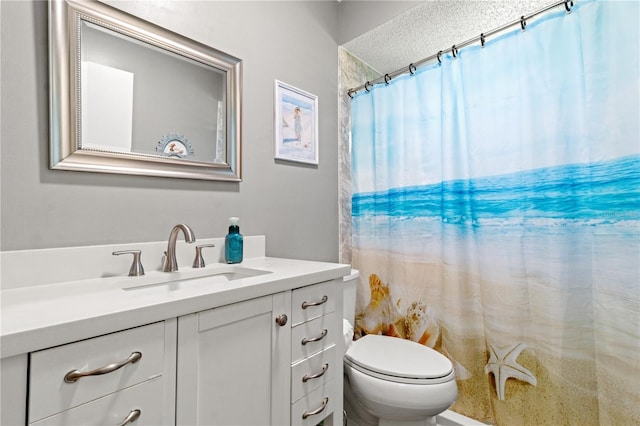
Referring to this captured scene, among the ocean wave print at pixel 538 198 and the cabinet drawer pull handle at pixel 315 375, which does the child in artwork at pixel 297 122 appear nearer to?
the ocean wave print at pixel 538 198

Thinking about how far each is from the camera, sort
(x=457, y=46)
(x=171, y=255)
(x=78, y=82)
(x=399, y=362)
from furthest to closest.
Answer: (x=457, y=46)
(x=399, y=362)
(x=171, y=255)
(x=78, y=82)

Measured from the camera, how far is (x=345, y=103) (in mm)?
2072

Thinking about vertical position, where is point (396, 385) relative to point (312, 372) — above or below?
below

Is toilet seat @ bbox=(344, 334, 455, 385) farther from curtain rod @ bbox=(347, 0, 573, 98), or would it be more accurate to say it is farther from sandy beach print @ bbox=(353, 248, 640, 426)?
curtain rod @ bbox=(347, 0, 573, 98)

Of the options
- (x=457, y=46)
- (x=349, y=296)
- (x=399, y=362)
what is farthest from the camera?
(x=349, y=296)

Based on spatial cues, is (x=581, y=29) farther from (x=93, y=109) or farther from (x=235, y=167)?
(x=93, y=109)

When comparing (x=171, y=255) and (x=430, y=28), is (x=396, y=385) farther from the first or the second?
(x=430, y=28)

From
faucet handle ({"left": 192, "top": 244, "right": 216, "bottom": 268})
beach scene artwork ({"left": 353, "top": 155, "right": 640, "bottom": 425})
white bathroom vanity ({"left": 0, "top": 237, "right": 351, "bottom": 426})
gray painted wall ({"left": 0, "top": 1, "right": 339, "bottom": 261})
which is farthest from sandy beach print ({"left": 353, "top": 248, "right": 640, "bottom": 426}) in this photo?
faucet handle ({"left": 192, "top": 244, "right": 216, "bottom": 268})

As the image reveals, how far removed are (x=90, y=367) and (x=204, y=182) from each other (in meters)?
0.83

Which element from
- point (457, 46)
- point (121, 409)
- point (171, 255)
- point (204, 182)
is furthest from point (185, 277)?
point (457, 46)

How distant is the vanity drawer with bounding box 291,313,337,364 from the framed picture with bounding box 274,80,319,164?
87cm

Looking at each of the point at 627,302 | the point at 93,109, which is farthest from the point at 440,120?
the point at 93,109

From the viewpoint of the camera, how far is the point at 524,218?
142 centimetres

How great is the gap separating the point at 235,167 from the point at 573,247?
1.48 meters
